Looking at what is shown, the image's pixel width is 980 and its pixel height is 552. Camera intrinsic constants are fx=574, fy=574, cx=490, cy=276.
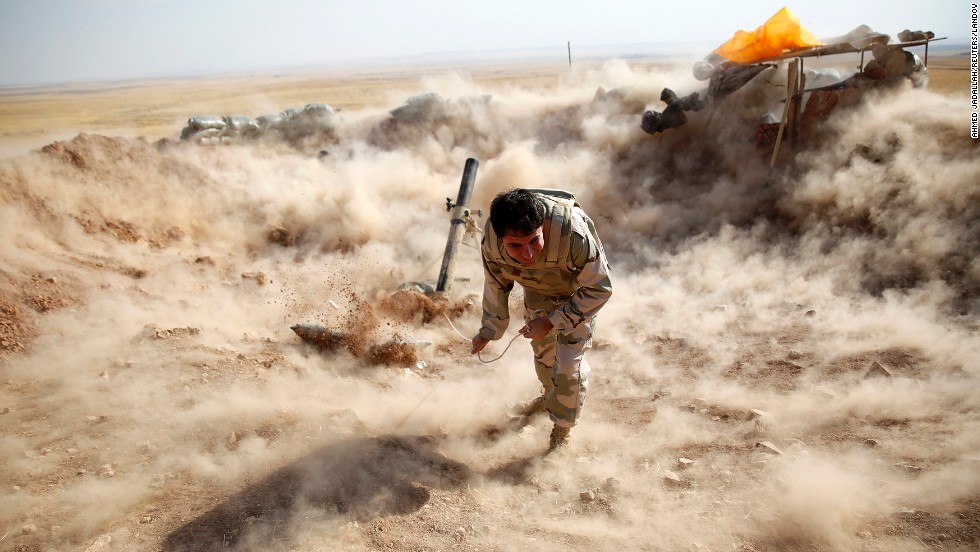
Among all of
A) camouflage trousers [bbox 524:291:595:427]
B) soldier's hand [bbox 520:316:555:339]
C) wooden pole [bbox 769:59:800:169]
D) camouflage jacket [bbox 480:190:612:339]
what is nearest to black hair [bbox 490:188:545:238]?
camouflage jacket [bbox 480:190:612:339]

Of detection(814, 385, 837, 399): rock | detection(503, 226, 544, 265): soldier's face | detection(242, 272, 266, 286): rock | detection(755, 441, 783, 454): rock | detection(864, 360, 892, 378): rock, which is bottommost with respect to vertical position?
detection(814, 385, 837, 399): rock

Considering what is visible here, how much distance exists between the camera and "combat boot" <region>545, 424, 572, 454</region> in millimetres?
2969

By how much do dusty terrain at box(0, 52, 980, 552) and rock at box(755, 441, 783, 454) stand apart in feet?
0.18

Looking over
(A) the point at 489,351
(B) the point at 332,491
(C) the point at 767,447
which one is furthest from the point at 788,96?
(B) the point at 332,491

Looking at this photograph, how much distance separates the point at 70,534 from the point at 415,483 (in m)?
1.36

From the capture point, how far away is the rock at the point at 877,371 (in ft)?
11.4

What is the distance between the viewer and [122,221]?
6.22 metres

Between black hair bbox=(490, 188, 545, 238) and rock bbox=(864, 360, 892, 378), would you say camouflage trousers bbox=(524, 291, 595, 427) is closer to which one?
black hair bbox=(490, 188, 545, 238)

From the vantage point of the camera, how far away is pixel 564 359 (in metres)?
2.82

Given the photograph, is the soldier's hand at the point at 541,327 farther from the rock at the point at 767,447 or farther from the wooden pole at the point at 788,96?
the wooden pole at the point at 788,96

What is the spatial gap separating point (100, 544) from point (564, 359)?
6.74 ft

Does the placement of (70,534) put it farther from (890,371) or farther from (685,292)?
(685,292)

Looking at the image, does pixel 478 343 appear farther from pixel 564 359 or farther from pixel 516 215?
pixel 516 215

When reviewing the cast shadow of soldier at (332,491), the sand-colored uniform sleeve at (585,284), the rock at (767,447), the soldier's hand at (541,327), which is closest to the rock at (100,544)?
the cast shadow of soldier at (332,491)
